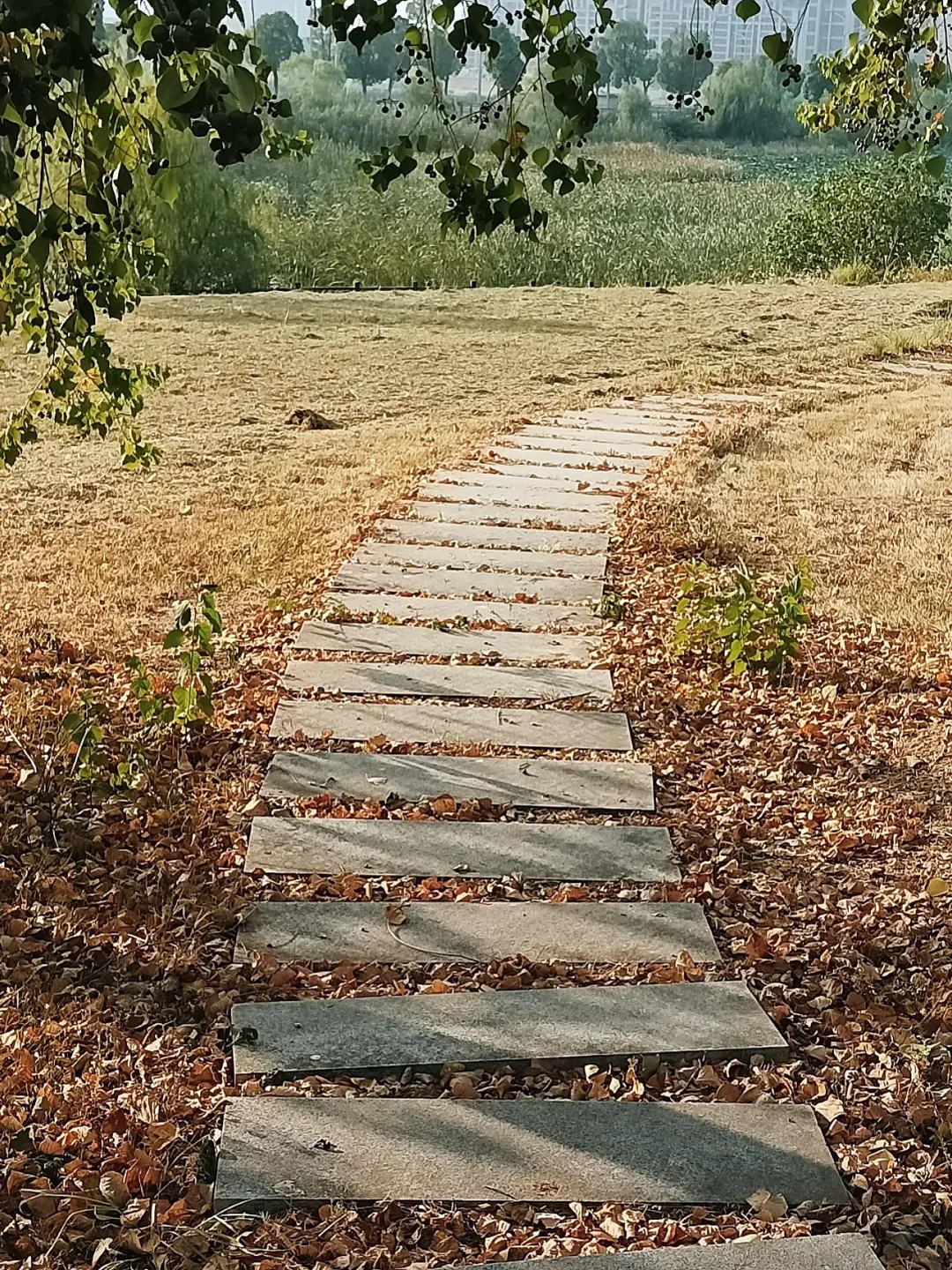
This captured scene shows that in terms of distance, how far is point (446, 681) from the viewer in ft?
11.4

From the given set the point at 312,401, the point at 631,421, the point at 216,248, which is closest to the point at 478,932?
the point at 631,421

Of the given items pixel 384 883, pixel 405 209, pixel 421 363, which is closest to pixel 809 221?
pixel 405 209

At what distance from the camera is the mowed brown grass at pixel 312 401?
4.66 m

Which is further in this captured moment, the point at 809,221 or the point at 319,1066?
the point at 809,221

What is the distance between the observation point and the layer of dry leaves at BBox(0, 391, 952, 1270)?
5.57 ft

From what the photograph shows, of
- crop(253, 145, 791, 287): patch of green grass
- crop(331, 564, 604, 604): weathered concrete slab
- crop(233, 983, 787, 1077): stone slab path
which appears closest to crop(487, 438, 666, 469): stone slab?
→ crop(331, 564, 604, 604): weathered concrete slab

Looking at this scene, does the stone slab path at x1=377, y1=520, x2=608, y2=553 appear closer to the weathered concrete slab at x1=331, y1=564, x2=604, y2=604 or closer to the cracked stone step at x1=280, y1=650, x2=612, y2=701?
the weathered concrete slab at x1=331, y1=564, x2=604, y2=604

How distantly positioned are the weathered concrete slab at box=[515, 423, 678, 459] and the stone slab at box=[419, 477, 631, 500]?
0.48 meters

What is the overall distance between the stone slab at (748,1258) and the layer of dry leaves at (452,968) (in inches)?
1.3

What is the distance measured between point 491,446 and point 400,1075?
4551 mm

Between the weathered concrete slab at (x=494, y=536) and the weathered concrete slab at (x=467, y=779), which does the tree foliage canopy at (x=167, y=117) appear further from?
the weathered concrete slab at (x=494, y=536)

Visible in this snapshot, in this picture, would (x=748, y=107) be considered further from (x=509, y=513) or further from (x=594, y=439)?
(x=509, y=513)

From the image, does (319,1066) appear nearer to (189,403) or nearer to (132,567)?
(132,567)

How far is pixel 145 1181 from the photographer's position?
5.71 ft
